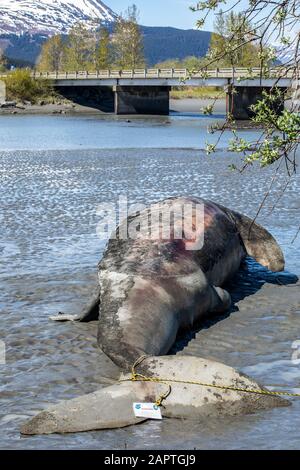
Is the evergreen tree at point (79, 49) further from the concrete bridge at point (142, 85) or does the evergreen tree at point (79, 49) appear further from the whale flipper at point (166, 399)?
the whale flipper at point (166, 399)

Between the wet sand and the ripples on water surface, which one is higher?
the ripples on water surface

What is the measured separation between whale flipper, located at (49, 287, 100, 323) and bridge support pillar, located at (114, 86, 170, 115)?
73.6 metres

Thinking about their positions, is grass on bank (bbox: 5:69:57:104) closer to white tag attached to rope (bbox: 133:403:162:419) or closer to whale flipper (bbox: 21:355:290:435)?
whale flipper (bbox: 21:355:290:435)

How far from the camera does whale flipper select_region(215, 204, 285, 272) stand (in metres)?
11.6

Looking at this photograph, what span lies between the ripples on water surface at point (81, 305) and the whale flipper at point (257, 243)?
0.30 m

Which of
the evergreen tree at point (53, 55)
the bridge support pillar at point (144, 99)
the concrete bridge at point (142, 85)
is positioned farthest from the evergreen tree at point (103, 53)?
the bridge support pillar at point (144, 99)

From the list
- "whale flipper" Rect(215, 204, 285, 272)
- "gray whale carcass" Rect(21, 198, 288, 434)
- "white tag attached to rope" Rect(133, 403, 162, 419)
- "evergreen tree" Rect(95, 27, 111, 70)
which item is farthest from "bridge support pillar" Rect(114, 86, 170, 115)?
"white tag attached to rope" Rect(133, 403, 162, 419)

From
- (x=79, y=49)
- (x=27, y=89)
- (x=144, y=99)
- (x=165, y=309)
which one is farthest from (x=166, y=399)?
(x=79, y=49)

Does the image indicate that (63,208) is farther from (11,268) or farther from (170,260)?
(170,260)

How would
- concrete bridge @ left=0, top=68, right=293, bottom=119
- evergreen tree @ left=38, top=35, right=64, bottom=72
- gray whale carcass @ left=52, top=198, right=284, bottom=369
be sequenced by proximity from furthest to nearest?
evergreen tree @ left=38, top=35, right=64, bottom=72
concrete bridge @ left=0, top=68, right=293, bottom=119
gray whale carcass @ left=52, top=198, right=284, bottom=369

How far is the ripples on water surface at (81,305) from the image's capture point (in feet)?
20.3

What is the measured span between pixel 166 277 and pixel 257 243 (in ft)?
10.8

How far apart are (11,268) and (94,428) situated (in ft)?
19.1

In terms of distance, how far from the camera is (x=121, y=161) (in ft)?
92.9
